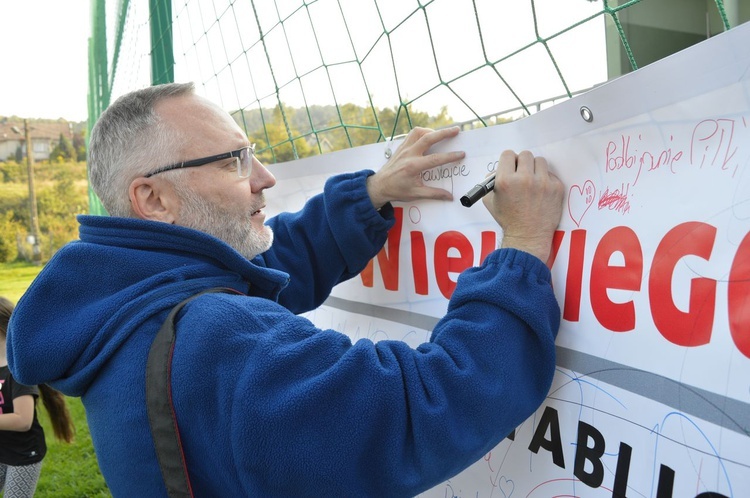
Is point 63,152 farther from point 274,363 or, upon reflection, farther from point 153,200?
point 274,363

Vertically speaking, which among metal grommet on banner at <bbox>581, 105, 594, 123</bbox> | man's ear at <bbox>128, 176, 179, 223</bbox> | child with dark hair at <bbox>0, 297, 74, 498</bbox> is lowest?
child with dark hair at <bbox>0, 297, 74, 498</bbox>

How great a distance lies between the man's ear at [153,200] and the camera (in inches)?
46.4

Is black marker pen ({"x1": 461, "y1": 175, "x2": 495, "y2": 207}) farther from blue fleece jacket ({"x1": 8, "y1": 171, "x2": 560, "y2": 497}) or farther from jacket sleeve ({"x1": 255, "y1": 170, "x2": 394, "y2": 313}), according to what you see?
jacket sleeve ({"x1": 255, "y1": 170, "x2": 394, "y2": 313})

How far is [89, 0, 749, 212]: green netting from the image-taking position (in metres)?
1.16

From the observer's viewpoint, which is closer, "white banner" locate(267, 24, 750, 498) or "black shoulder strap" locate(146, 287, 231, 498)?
"white banner" locate(267, 24, 750, 498)

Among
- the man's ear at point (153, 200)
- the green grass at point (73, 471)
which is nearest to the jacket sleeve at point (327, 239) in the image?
the man's ear at point (153, 200)

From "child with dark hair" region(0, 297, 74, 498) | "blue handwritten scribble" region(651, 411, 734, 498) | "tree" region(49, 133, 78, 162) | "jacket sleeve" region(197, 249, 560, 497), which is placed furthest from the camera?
"tree" region(49, 133, 78, 162)

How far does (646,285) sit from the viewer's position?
2.56 ft

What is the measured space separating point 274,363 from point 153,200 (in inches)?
21.3

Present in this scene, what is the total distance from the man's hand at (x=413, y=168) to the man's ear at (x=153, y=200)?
401 mm

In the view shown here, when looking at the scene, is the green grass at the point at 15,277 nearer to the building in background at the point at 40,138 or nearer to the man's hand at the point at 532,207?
the building in background at the point at 40,138

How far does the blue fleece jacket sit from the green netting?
1.49 ft

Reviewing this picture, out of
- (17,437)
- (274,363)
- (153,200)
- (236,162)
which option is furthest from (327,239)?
(17,437)

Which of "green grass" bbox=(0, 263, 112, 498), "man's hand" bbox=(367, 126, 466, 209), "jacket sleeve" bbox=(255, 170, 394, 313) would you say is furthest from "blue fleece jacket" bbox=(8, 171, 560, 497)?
"green grass" bbox=(0, 263, 112, 498)
